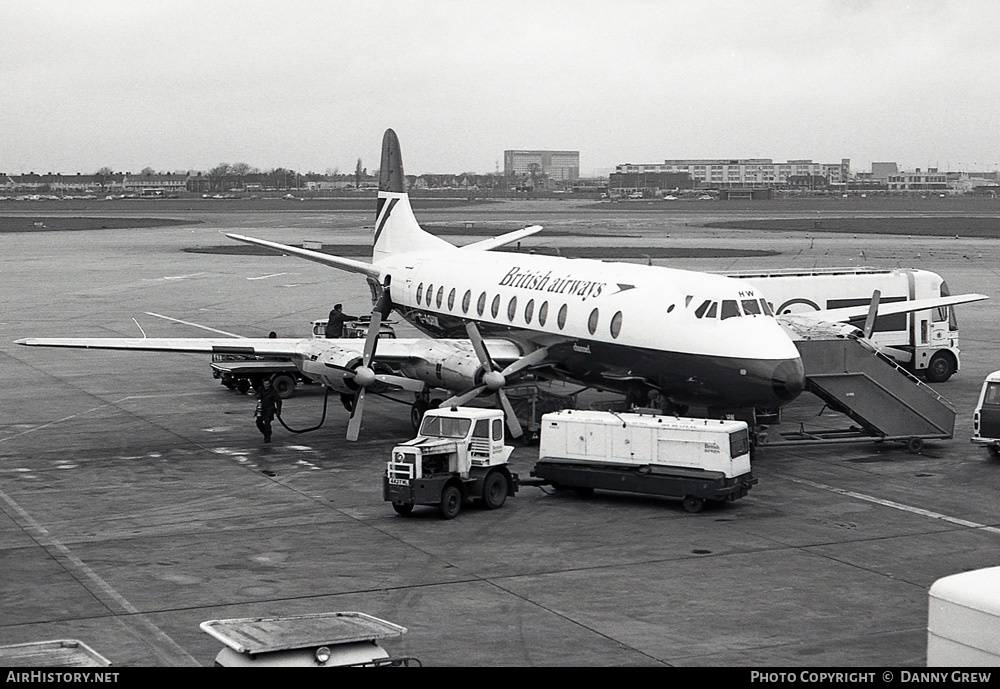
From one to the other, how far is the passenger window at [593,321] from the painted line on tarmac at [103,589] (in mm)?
13970

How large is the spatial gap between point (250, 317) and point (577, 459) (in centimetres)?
3628

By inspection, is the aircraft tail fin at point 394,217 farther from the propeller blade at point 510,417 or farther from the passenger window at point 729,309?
the passenger window at point 729,309

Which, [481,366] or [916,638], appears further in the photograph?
[481,366]

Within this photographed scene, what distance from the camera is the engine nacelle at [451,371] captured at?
108ft

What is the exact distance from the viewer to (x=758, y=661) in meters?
17.2

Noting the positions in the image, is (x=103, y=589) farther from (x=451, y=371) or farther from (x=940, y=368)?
(x=940, y=368)

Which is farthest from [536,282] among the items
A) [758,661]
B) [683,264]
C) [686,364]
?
[683,264]

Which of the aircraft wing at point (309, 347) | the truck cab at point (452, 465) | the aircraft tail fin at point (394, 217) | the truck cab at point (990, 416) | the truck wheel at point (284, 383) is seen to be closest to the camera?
the truck cab at point (452, 465)

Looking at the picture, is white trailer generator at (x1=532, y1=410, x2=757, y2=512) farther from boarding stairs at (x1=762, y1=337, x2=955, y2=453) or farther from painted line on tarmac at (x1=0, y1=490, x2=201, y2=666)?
painted line on tarmac at (x1=0, y1=490, x2=201, y2=666)

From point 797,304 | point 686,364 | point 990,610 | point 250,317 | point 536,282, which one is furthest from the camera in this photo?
point 250,317

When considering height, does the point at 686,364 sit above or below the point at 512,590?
above

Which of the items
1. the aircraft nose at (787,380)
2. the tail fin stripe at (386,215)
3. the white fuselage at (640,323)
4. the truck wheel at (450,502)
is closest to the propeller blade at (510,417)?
the white fuselage at (640,323)

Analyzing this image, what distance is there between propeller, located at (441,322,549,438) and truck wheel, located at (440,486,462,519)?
5392 mm
